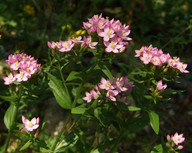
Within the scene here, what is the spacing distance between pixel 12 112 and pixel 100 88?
1032 mm

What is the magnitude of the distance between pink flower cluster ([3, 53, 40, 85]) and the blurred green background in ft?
3.36

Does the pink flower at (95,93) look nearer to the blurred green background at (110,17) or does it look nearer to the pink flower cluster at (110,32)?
the pink flower cluster at (110,32)

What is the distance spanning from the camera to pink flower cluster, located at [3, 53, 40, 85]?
2.29m

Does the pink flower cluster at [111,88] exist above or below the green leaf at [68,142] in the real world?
above

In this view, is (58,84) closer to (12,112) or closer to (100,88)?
(100,88)

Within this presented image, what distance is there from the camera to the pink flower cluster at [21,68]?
2285 mm

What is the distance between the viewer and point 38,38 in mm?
4688

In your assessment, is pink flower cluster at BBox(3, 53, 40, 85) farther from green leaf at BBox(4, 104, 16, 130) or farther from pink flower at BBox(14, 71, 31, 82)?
green leaf at BBox(4, 104, 16, 130)

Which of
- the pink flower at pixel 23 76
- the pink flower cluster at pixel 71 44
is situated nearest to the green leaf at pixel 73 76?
the pink flower cluster at pixel 71 44

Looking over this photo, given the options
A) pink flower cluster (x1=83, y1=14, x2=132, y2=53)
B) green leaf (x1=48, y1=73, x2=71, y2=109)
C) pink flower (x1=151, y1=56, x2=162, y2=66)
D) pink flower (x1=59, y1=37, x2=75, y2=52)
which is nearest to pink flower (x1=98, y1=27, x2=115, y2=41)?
pink flower cluster (x1=83, y1=14, x2=132, y2=53)

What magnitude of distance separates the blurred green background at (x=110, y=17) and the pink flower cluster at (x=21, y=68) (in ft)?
3.36

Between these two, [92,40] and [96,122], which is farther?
[96,122]

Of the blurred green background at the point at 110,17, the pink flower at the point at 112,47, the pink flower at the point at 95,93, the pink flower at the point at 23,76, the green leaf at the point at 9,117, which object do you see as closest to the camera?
the pink flower at the point at 112,47

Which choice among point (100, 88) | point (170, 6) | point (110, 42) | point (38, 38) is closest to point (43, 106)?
point (38, 38)
